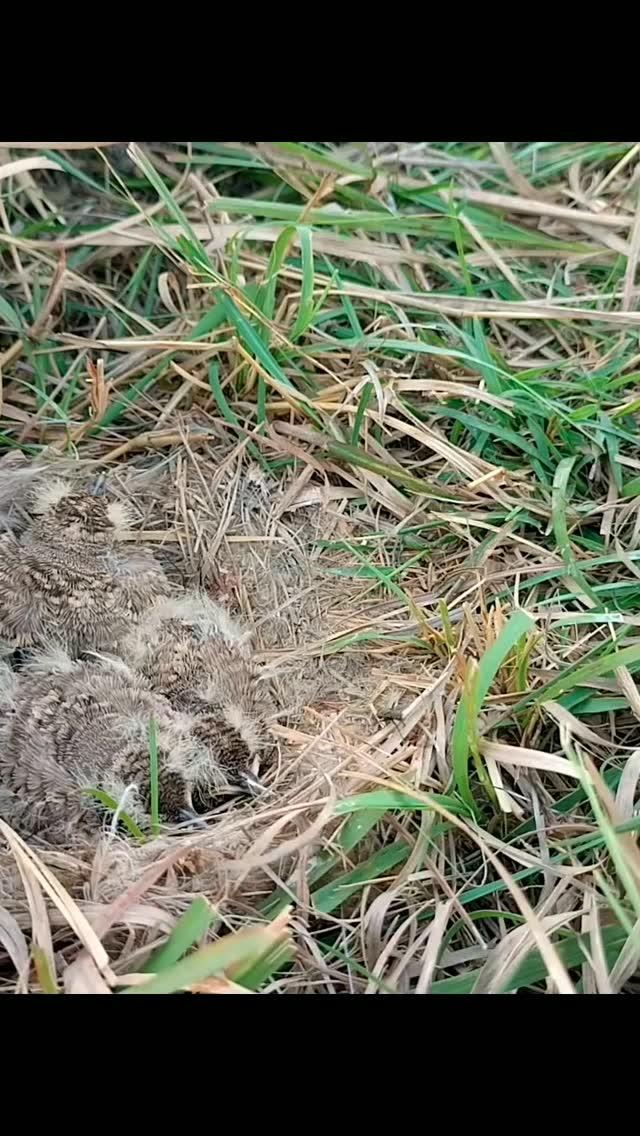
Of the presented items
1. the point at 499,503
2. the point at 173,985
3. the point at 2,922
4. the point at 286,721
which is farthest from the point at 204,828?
the point at 499,503

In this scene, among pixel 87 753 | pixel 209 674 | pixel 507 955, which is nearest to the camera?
pixel 507 955

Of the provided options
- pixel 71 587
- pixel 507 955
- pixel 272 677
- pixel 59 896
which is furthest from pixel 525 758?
pixel 71 587

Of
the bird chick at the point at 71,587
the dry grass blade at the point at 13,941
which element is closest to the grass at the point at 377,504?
the dry grass blade at the point at 13,941

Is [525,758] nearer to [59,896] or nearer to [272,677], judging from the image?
[272,677]

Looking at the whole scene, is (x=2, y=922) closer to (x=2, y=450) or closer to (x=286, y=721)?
(x=286, y=721)

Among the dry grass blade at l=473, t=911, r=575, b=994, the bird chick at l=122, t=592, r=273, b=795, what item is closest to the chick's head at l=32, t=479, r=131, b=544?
the bird chick at l=122, t=592, r=273, b=795

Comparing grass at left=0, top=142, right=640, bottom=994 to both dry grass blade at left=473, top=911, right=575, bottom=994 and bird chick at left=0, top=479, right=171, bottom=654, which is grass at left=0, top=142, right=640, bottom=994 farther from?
bird chick at left=0, top=479, right=171, bottom=654
